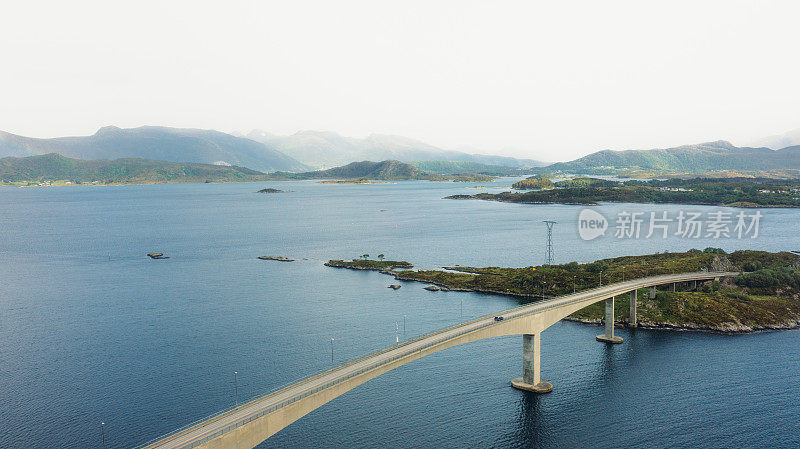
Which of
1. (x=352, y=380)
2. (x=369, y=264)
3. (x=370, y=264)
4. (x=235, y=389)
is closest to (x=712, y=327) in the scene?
(x=352, y=380)

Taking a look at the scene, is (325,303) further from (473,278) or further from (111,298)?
(111,298)

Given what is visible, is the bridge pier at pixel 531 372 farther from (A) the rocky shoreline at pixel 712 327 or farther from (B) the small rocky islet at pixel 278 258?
(B) the small rocky islet at pixel 278 258

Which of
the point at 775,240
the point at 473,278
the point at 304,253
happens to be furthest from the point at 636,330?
the point at 775,240

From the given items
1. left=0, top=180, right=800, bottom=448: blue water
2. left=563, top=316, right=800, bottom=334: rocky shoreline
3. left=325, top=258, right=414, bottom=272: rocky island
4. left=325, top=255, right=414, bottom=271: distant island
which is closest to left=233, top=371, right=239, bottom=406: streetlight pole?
left=0, top=180, right=800, bottom=448: blue water

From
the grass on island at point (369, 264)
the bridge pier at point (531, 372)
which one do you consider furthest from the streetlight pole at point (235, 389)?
the grass on island at point (369, 264)

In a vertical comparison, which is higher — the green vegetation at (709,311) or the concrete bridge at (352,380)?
the concrete bridge at (352,380)

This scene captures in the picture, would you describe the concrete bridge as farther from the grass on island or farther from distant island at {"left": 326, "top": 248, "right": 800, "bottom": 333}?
the grass on island

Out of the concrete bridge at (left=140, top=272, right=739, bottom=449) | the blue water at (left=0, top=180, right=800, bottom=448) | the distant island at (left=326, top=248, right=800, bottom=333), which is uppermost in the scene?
the concrete bridge at (left=140, top=272, right=739, bottom=449)
